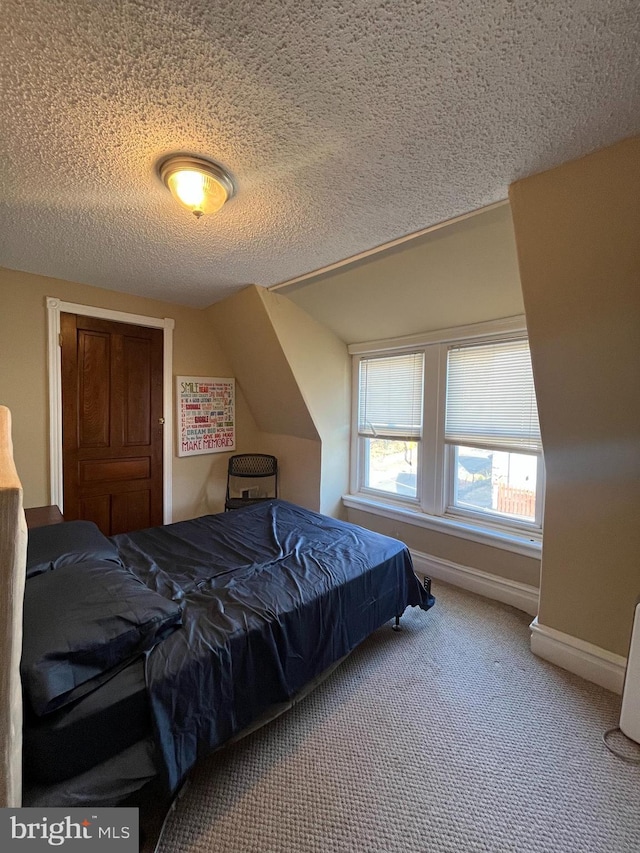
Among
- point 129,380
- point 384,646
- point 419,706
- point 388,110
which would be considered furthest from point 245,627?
point 129,380

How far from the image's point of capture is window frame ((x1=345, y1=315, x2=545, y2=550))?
2.44 meters

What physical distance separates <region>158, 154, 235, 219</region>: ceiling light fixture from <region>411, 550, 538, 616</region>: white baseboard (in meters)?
2.85

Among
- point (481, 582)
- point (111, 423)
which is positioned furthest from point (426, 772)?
point (111, 423)

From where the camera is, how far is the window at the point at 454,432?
2.46m

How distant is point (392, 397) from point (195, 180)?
2.30 meters

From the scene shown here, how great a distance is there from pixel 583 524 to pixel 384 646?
1.28 m

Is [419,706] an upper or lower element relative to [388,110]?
lower

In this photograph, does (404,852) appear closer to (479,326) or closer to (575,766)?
(575,766)

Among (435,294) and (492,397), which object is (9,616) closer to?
(435,294)

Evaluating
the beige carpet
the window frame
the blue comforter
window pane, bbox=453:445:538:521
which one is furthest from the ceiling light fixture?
window pane, bbox=453:445:538:521

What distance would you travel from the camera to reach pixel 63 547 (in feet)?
5.20

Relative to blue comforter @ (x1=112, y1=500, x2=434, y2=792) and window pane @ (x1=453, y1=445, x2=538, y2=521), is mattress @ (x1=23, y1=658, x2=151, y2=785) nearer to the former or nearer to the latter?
blue comforter @ (x1=112, y1=500, x2=434, y2=792)

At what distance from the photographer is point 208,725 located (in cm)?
119

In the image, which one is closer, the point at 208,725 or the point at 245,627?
the point at 208,725
